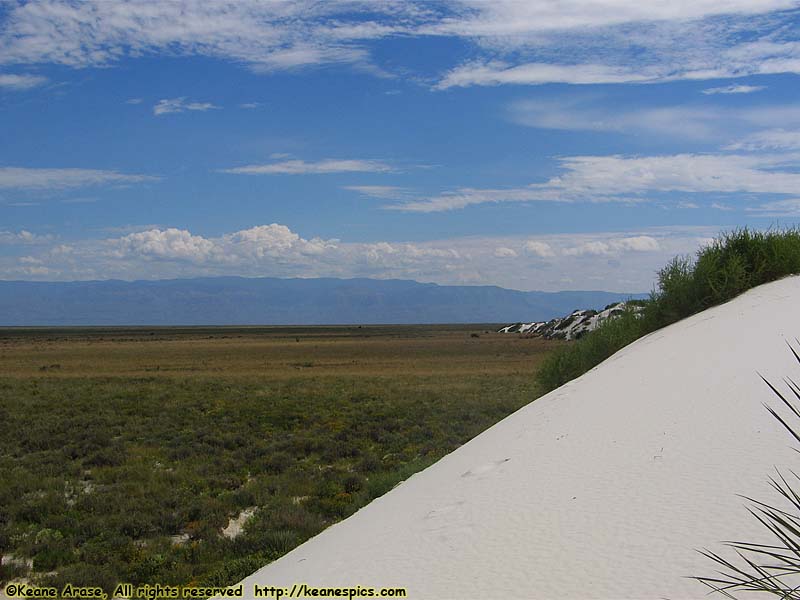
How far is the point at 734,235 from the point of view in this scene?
13688 mm

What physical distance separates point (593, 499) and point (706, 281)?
9.34 metres

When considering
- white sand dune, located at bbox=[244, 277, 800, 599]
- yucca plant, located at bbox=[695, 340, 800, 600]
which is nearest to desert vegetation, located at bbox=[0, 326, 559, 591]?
white sand dune, located at bbox=[244, 277, 800, 599]

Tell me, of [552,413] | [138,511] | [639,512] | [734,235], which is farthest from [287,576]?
[734,235]

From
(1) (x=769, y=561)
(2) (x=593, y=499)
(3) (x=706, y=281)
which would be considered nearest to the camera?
(1) (x=769, y=561)

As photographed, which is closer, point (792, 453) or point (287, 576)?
point (792, 453)

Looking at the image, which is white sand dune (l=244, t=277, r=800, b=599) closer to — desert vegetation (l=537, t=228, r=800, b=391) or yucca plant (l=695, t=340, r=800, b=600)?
yucca plant (l=695, t=340, r=800, b=600)

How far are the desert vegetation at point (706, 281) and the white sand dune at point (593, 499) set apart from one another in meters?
4.18

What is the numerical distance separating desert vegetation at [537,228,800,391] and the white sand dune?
13.7 ft

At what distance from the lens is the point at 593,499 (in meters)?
Answer: 5.36

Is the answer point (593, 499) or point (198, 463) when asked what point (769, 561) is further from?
point (198, 463)

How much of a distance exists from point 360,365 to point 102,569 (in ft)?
132

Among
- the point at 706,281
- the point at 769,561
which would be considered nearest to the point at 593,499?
the point at 769,561

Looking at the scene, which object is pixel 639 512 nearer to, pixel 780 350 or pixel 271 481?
pixel 780 350

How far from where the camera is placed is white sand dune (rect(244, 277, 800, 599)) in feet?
14.2
